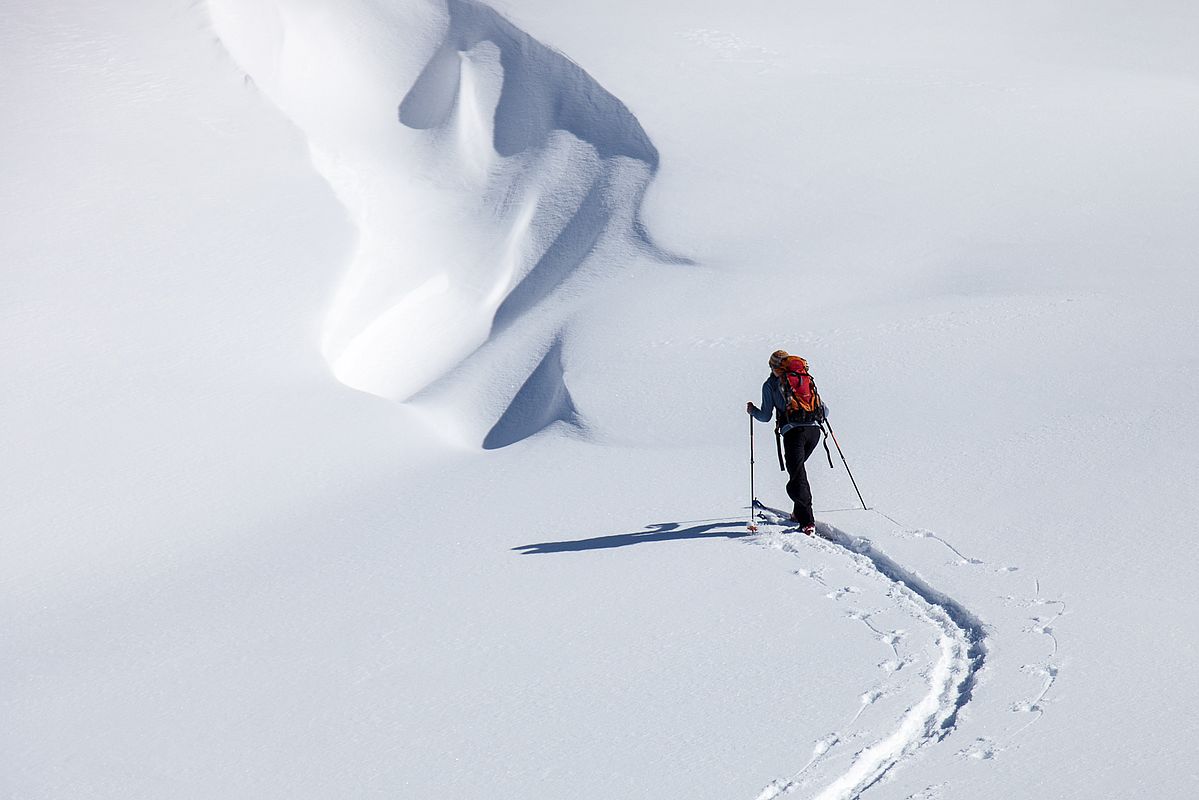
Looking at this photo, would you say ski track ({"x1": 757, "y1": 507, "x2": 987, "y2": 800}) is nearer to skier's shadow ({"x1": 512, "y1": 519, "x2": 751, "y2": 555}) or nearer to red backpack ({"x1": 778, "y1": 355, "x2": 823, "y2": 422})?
skier's shadow ({"x1": 512, "y1": 519, "x2": 751, "y2": 555})

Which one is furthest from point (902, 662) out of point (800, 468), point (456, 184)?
point (456, 184)

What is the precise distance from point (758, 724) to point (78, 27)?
15.7m

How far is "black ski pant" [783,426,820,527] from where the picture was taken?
768 cm

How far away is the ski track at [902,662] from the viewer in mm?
4945

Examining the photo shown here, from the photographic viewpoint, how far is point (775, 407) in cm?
786

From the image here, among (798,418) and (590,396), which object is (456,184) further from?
(798,418)

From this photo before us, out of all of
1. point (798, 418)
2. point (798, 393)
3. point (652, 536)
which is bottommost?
point (652, 536)

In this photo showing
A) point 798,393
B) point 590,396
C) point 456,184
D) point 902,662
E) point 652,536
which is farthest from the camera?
point 456,184

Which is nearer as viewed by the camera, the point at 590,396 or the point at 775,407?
the point at 775,407

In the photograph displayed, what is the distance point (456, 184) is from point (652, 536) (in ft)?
29.3

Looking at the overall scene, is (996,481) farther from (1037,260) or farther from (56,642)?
(56,642)

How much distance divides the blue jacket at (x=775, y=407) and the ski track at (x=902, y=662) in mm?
751

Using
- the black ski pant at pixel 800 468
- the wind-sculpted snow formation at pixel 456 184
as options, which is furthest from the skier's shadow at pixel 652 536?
the wind-sculpted snow formation at pixel 456 184

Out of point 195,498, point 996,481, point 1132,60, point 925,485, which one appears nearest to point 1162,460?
point 996,481
